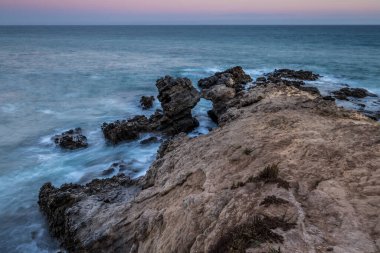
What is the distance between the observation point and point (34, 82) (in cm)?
4681

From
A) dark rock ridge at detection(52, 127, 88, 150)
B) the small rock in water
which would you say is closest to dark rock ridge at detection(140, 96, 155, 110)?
dark rock ridge at detection(52, 127, 88, 150)

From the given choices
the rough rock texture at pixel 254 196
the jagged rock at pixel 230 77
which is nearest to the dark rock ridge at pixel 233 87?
the jagged rock at pixel 230 77

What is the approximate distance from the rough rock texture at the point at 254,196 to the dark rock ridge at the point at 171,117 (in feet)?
30.8

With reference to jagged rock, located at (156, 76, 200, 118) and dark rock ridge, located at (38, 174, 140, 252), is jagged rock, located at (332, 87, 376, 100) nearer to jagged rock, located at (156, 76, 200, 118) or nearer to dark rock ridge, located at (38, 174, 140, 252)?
jagged rock, located at (156, 76, 200, 118)

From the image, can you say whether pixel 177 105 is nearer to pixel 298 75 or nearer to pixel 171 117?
pixel 171 117

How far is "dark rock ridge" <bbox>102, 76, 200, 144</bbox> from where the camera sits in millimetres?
25234

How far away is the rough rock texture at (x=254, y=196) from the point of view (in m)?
6.86

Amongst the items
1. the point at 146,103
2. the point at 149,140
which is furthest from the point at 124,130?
the point at 146,103

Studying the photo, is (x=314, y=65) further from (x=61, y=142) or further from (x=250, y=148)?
(x=250, y=148)

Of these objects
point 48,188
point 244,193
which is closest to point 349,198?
point 244,193

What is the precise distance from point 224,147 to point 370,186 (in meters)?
5.02

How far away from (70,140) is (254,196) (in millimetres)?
19068

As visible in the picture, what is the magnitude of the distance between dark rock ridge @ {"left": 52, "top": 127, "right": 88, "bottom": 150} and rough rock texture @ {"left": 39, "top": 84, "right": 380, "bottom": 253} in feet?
26.7

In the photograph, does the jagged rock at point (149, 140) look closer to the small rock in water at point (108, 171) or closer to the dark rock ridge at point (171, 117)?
the dark rock ridge at point (171, 117)
